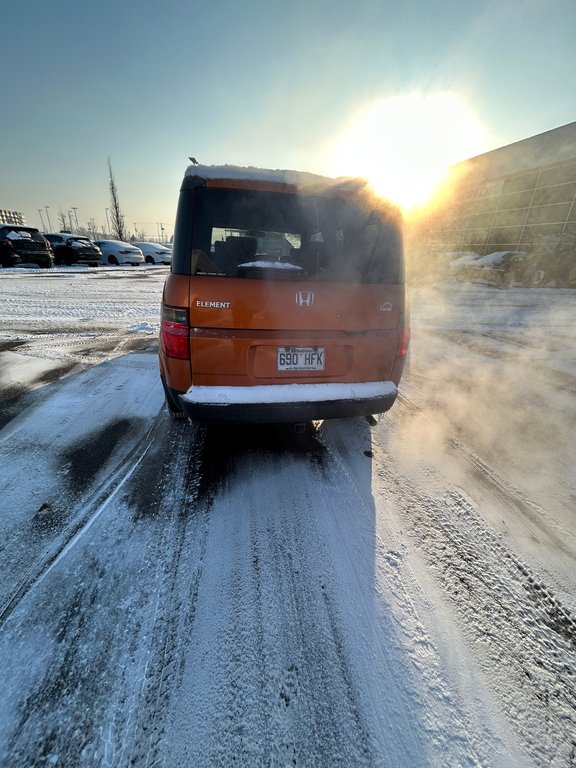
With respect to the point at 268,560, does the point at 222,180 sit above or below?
above

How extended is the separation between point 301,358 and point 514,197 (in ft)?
94.0

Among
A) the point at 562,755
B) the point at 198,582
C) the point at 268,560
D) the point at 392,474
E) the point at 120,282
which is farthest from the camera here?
the point at 120,282

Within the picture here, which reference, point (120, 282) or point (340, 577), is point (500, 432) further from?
point (120, 282)

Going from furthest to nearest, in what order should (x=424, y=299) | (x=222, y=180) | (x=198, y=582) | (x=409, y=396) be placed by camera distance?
(x=424, y=299) → (x=409, y=396) → (x=222, y=180) → (x=198, y=582)

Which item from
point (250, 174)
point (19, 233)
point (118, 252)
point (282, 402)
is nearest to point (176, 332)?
point (282, 402)

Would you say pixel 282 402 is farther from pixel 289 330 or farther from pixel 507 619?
pixel 507 619

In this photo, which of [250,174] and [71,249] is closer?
[250,174]

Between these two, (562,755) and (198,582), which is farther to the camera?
(198,582)

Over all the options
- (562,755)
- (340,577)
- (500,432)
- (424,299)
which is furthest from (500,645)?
(424,299)

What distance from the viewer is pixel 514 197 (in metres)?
22.5

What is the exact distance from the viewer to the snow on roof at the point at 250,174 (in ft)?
6.68

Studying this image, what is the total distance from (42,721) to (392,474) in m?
2.21

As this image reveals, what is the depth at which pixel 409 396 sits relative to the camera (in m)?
3.87

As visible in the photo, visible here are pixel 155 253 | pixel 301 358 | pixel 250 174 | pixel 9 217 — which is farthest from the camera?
pixel 9 217
